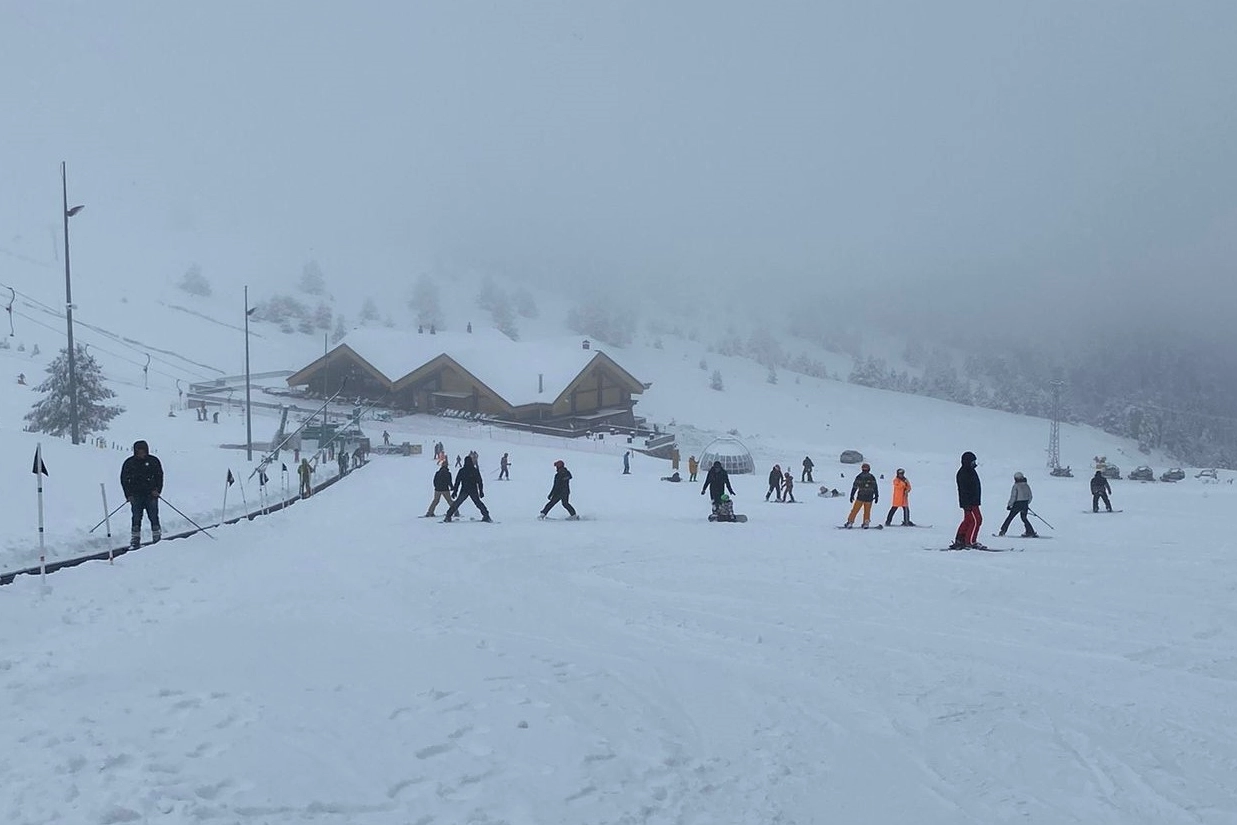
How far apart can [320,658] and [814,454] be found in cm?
6550

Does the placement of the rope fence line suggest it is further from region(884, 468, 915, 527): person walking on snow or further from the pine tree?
the pine tree

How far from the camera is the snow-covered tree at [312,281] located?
12081cm

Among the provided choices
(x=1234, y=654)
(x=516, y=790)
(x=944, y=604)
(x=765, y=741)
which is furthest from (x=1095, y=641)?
(x=516, y=790)

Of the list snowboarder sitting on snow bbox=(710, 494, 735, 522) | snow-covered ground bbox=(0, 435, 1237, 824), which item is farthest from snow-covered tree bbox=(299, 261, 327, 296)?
snow-covered ground bbox=(0, 435, 1237, 824)

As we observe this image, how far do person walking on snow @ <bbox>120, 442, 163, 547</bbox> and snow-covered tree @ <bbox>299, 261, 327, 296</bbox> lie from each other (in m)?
114

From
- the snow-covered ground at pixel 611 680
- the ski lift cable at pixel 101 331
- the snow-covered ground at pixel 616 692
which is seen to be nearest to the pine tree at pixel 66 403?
the snow-covered ground at pixel 611 680

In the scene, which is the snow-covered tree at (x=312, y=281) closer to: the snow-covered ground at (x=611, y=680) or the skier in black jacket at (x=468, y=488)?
the skier in black jacket at (x=468, y=488)

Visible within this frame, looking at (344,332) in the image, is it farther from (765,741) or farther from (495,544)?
(765,741)

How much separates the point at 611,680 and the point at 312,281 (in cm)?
12331

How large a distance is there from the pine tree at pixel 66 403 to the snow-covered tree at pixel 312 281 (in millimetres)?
86460

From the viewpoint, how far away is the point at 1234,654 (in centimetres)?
761

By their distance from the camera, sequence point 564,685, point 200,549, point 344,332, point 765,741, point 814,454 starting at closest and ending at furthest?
point 765,741 < point 564,685 < point 200,549 < point 814,454 < point 344,332

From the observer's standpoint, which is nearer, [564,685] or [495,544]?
[564,685]

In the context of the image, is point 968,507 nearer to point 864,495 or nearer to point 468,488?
point 864,495
